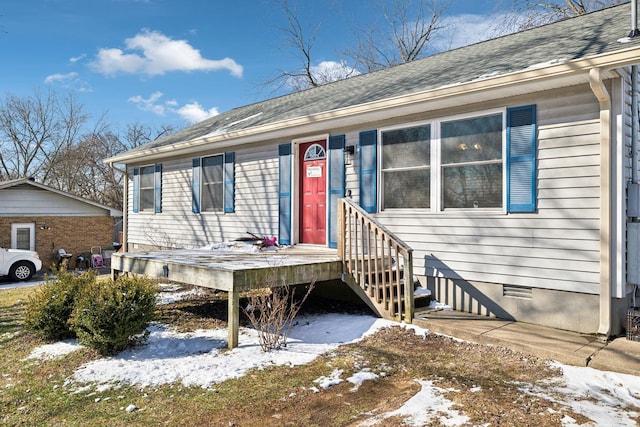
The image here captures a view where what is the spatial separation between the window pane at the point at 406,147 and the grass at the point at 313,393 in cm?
259

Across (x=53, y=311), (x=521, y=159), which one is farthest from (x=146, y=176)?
(x=521, y=159)

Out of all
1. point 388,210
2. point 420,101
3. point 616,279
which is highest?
point 420,101

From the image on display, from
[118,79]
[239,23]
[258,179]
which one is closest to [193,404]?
[258,179]

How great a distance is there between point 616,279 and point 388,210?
3028 mm

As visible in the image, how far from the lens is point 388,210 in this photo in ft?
22.9

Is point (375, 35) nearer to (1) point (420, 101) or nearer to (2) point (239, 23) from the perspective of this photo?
(2) point (239, 23)

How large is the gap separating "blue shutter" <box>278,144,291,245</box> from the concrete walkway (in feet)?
11.4

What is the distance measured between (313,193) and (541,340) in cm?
459

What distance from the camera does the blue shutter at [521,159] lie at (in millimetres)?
5418

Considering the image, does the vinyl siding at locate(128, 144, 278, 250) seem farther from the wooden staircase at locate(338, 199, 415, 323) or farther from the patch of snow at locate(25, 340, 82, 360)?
the patch of snow at locate(25, 340, 82, 360)

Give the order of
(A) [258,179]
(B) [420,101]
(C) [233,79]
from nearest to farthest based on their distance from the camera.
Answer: (B) [420,101], (A) [258,179], (C) [233,79]

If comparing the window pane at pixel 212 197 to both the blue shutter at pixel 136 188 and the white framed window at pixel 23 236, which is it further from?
the white framed window at pixel 23 236

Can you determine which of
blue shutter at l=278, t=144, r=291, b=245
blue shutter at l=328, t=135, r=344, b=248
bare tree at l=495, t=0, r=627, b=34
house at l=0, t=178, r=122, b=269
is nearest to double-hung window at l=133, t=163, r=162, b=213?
blue shutter at l=278, t=144, r=291, b=245

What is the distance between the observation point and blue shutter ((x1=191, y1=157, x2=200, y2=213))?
34.7ft
